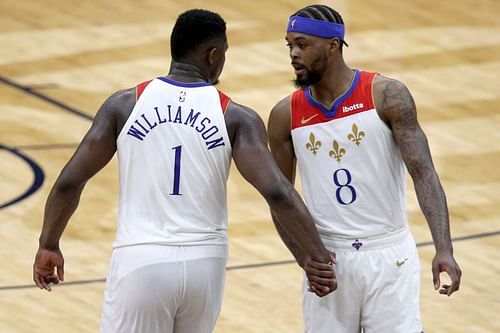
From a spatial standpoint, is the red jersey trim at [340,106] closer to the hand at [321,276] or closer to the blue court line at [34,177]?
the hand at [321,276]

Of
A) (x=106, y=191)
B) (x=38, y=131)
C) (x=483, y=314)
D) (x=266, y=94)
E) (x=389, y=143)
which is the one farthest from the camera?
(x=266, y=94)

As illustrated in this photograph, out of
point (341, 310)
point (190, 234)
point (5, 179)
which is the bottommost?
point (5, 179)

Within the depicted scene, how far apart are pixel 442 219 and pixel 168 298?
1245 millimetres

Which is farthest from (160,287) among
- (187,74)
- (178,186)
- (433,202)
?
(433,202)

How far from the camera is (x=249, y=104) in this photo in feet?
42.1

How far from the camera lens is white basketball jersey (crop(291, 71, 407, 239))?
5973 mm

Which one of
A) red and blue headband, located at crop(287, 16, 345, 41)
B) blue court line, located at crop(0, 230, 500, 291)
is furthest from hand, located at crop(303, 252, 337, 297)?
blue court line, located at crop(0, 230, 500, 291)

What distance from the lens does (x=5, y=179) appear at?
11.1 m

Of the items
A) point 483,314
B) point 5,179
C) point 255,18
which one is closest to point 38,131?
point 5,179

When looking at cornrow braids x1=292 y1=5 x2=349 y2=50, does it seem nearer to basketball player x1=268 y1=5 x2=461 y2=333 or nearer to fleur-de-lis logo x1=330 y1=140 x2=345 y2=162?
basketball player x1=268 y1=5 x2=461 y2=333

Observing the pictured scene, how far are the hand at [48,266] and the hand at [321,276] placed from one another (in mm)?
1066

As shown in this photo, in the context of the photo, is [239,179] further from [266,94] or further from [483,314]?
[483,314]

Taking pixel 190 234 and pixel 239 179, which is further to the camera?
pixel 239 179

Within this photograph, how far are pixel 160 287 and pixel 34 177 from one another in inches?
230
